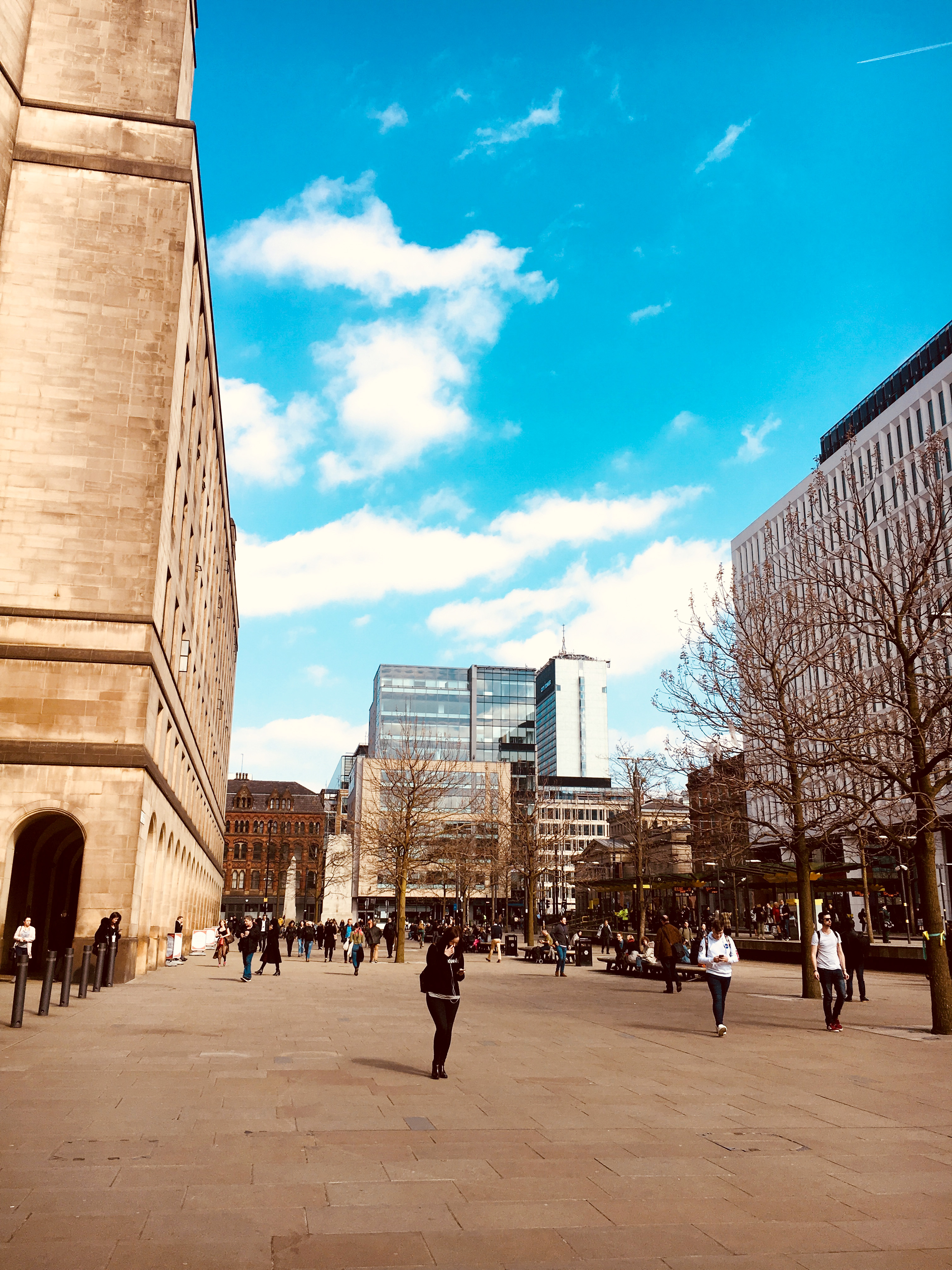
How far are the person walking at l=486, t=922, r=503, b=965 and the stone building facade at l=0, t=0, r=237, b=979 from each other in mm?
13509

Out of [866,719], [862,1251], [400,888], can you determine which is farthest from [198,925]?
[862,1251]

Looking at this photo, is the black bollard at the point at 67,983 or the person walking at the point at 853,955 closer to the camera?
the black bollard at the point at 67,983

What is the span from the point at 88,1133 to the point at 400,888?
3269cm

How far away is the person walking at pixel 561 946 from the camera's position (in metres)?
30.7

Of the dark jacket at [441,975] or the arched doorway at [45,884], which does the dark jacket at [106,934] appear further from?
the dark jacket at [441,975]

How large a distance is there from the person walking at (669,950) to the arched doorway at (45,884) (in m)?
14.7

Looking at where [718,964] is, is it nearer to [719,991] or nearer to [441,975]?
[719,991]

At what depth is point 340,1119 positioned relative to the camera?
8.79 meters

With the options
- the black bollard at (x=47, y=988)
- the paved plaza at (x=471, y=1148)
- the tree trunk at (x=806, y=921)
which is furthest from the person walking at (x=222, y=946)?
the tree trunk at (x=806, y=921)

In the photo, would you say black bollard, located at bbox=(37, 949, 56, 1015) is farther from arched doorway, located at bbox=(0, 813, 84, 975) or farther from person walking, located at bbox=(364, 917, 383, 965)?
person walking, located at bbox=(364, 917, 383, 965)

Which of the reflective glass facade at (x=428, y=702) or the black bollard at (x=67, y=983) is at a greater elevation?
the reflective glass facade at (x=428, y=702)

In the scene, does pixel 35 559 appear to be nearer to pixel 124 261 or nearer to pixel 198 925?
pixel 124 261

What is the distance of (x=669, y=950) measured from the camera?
932 inches

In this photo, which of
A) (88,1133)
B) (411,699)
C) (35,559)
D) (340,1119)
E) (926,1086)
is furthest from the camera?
(411,699)
